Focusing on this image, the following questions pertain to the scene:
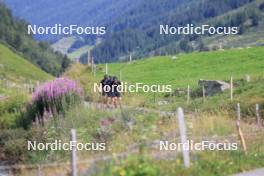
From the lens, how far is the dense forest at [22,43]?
17288 cm

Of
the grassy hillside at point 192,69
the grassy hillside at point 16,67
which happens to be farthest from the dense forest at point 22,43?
the grassy hillside at point 192,69

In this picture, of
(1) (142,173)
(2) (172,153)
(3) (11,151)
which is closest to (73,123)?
(3) (11,151)

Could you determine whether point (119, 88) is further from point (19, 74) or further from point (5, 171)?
point (19, 74)

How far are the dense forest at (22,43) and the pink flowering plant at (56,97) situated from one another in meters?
140

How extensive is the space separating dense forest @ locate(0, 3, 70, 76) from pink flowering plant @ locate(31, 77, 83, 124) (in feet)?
458

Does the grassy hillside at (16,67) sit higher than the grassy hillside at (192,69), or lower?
higher

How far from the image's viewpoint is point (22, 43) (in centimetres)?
17875

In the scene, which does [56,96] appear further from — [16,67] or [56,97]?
[16,67]

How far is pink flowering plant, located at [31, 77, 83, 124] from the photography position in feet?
92.5

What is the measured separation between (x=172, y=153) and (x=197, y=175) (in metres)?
1.94

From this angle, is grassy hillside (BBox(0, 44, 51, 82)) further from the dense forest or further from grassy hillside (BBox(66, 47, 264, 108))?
grassy hillside (BBox(66, 47, 264, 108))

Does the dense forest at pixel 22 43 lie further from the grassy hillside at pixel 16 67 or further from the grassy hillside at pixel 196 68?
the grassy hillside at pixel 196 68

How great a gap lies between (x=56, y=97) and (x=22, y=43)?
499 feet

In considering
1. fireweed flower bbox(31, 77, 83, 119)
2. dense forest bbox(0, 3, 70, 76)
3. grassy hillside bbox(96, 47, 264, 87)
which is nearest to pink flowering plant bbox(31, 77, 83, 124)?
fireweed flower bbox(31, 77, 83, 119)
